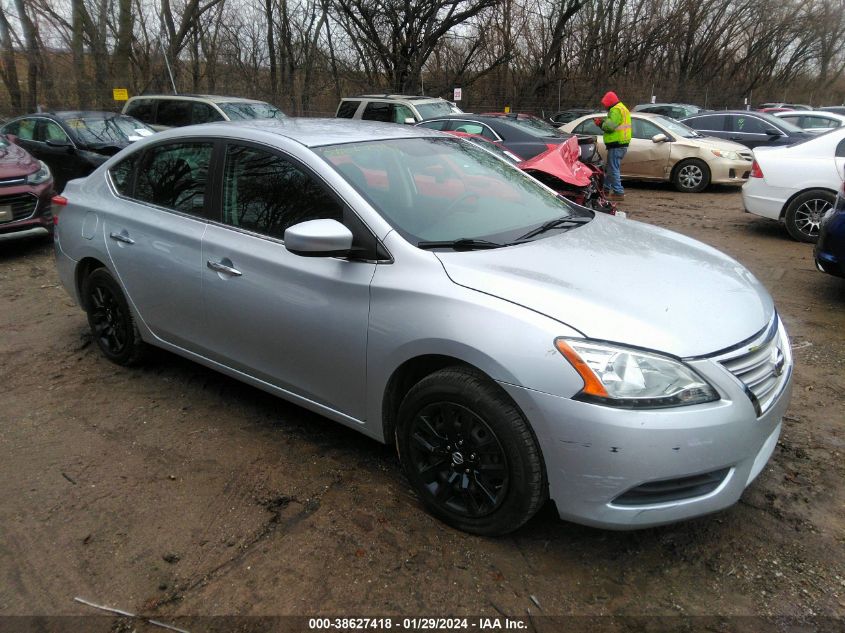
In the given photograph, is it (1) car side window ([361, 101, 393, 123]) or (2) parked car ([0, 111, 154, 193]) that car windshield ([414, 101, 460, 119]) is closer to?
(1) car side window ([361, 101, 393, 123])

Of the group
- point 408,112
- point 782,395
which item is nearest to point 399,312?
point 782,395

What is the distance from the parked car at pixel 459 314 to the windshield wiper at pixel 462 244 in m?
0.01

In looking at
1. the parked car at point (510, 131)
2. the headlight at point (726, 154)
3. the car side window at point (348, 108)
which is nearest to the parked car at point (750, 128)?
the headlight at point (726, 154)

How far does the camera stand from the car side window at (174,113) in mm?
12156

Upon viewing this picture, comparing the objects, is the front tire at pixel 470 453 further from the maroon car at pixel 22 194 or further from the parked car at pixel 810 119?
the parked car at pixel 810 119

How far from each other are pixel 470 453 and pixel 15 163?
753cm

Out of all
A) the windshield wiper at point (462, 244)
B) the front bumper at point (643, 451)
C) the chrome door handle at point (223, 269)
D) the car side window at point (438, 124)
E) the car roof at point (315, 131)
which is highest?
the car roof at point (315, 131)

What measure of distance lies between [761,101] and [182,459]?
42532mm

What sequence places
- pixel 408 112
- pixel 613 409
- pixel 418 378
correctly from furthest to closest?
pixel 408 112, pixel 418 378, pixel 613 409

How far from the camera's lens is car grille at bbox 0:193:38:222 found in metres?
7.33

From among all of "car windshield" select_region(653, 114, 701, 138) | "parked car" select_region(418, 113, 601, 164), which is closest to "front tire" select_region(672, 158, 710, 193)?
"car windshield" select_region(653, 114, 701, 138)

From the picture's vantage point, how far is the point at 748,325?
2.56 meters

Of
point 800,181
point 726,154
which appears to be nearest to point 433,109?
point 726,154

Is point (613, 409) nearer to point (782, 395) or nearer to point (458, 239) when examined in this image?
point (782, 395)
